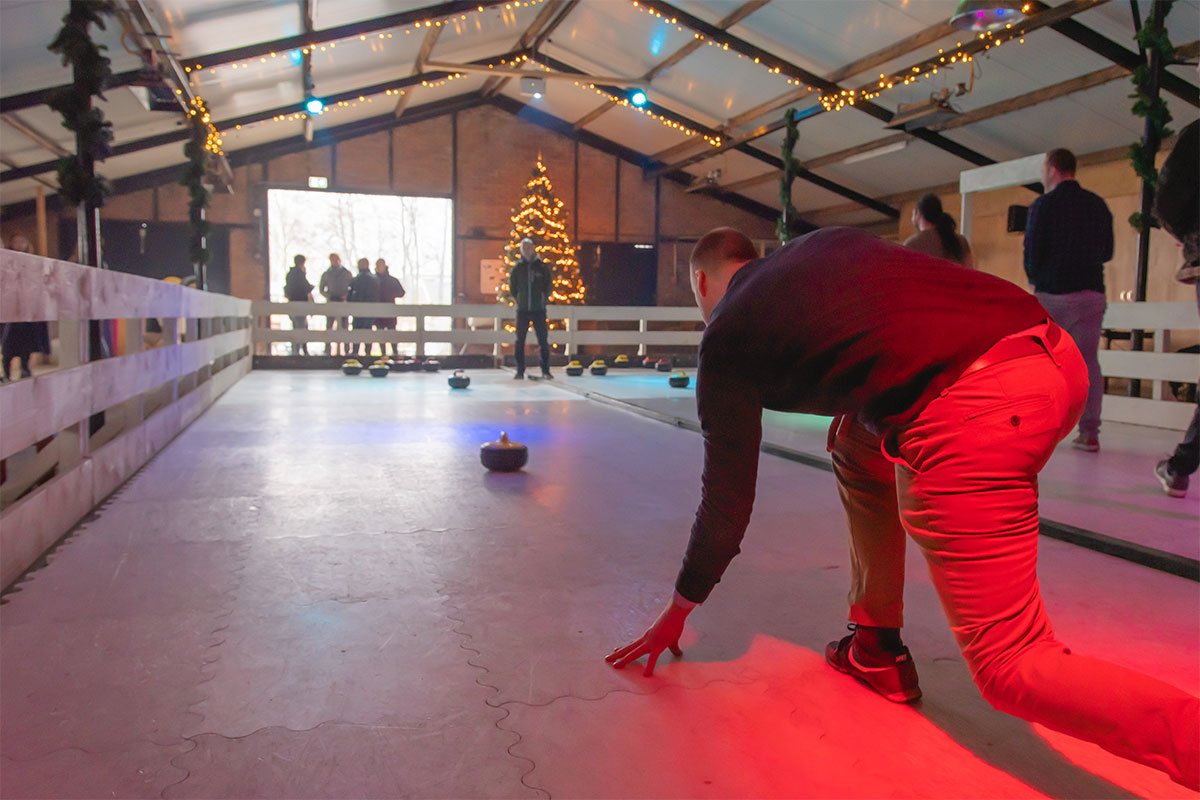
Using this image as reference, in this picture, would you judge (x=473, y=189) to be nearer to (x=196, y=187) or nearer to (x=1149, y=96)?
(x=196, y=187)

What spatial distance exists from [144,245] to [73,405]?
15554 millimetres

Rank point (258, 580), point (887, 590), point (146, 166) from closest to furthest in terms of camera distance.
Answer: point (887, 590), point (258, 580), point (146, 166)

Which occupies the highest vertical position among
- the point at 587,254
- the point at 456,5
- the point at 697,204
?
the point at 456,5

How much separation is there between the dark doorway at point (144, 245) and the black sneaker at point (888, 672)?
17.3 metres

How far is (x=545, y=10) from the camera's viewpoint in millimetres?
14117

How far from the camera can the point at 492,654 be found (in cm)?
202

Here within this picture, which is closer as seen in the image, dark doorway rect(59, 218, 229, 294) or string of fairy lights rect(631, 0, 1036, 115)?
string of fairy lights rect(631, 0, 1036, 115)

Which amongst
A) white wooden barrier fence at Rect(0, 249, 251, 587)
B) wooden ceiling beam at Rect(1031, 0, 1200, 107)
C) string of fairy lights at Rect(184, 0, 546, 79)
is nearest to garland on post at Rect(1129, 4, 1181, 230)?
wooden ceiling beam at Rect(1031, 0, 1200, 107)

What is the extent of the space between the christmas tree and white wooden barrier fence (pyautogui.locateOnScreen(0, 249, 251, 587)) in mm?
11299

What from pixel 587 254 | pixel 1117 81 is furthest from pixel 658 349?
pixel 1117 81

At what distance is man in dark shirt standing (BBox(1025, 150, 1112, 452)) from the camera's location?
185 inches

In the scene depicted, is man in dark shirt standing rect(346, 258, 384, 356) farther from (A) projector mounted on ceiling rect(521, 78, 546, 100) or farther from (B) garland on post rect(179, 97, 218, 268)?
(B) garland on post rect(179, 97, 218, 268)

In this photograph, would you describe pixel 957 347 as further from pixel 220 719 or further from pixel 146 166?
pixel 146 166

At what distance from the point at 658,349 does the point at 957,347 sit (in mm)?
14898
